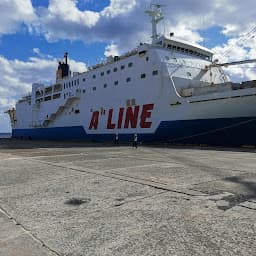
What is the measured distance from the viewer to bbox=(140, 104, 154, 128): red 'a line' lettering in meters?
23.3

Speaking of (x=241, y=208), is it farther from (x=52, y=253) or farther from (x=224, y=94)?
(x=224, y=94)

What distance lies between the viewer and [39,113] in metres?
40.5

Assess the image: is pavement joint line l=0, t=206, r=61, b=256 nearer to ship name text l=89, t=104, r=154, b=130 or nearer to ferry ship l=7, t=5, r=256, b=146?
ferry ship l=7, t=5, r=256, b=146

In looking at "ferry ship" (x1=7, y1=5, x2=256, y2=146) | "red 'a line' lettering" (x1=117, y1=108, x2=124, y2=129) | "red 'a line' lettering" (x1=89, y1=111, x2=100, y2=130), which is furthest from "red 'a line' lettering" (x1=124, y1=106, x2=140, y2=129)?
"red 'a line' lettering" (x1=89, y1=111, x2=100, y2=130)

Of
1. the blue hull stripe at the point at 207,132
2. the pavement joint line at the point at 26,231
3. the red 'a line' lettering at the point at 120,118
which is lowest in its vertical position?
the pavement joint line at the point at 26,231

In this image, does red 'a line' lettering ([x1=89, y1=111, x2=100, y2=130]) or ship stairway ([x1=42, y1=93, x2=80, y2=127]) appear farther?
ship stairway ([x1=42, y1=93, x2=80, y2=127])

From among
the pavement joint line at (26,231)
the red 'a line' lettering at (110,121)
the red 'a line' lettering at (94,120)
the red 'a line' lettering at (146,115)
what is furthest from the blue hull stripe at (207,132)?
the pavement joint line at (26,231)

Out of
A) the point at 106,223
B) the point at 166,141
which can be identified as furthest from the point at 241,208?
the point at 166,141

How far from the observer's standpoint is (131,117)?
985 inches

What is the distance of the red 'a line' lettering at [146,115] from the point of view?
76.4ft

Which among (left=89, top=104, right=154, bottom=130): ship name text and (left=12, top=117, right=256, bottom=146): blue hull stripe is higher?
(left=89, top=104, right=154, bottom=130): ship name text

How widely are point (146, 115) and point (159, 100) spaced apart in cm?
160

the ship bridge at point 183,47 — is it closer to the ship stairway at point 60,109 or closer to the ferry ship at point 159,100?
the ferry ship at point 159,100

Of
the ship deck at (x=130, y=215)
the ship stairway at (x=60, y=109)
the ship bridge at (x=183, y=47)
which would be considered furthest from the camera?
the ship stairway at (x=60, y=109)
